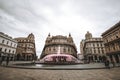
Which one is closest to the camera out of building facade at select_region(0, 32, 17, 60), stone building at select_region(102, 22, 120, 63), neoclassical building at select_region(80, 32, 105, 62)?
stone building at select_region(102, 22, 120, 63)

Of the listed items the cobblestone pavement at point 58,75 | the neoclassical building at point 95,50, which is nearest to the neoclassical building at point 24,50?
the neoclassical building at point 95,50

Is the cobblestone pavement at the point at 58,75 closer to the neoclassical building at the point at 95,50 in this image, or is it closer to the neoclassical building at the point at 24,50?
the neoclassical building at the point at 95,50

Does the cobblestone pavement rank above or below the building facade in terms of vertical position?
below

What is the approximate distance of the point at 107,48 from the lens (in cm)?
2966

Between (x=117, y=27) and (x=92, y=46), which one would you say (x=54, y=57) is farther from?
(x=92, y=46)

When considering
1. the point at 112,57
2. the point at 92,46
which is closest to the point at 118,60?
the point at 112,57

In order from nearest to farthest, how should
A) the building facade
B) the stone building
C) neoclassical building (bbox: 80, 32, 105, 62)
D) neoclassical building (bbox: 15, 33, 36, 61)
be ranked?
1. the stone building
2. the building facade
3. neoclassical building (bbox: 80, 32, 105, 62)
4. neoclassical building (bbox: 15, 33, 36, 61)

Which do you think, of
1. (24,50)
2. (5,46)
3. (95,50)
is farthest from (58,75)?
(24,50)

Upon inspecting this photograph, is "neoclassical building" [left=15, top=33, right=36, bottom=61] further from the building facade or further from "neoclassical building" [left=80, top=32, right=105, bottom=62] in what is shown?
"neoclassical building" [left=80, top=32, right=105, bottom=62]

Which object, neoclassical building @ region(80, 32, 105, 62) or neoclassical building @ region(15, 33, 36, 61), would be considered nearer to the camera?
neoclassical building @ region(80, 32, 105, 62)

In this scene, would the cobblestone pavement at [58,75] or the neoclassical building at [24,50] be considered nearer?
the cobblestone pavement at [58,75]

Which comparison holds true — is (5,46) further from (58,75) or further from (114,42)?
(114,42)

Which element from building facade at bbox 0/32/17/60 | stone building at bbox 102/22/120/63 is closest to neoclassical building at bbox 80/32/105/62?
stone building at bbox 102/22/120/63

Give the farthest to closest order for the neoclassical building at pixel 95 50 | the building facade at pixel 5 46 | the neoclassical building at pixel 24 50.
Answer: the neoclassical building at pixel 24 50 → the neoclassical building at pixel 95 50 → the building facade at pixel 5 46
